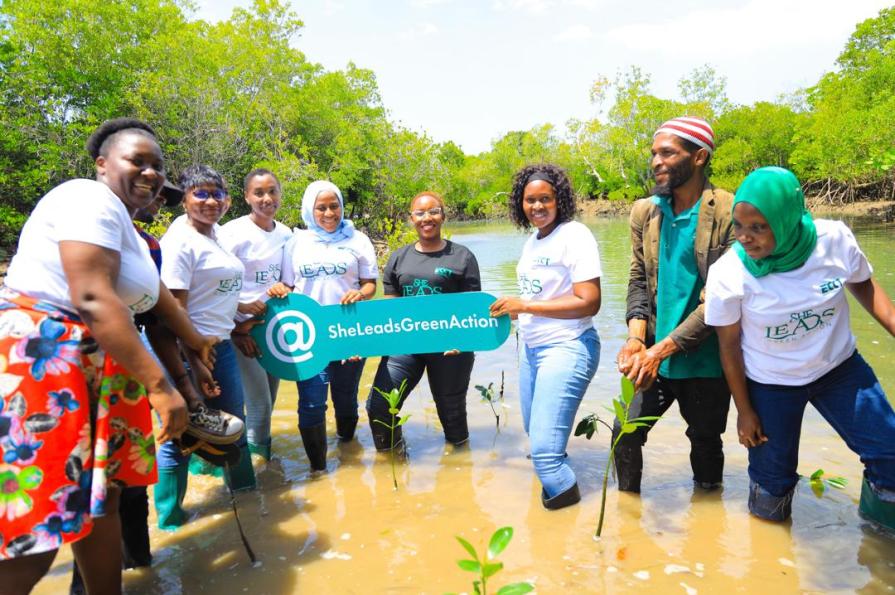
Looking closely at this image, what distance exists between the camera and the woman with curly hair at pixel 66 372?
1.73 meters

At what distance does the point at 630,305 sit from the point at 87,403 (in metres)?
2.77

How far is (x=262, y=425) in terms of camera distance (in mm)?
4180

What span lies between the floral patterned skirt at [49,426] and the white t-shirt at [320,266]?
2.06m

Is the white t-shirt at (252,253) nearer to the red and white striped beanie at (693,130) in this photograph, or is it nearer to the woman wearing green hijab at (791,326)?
the red and white striped beanie at (693,130)

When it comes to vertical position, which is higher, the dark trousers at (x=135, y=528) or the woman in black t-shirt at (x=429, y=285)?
the woman in black t-shirt at (x=429, y=285)

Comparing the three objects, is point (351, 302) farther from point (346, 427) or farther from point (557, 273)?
point (557, 273)

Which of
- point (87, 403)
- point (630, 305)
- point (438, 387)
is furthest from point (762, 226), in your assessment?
point (87, 403)

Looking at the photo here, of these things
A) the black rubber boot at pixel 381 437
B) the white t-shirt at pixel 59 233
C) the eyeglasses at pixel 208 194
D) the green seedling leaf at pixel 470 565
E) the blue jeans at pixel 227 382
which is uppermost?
the eyeglasses at pixel 208 194

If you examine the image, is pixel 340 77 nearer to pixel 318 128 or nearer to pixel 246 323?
pixel 318 128

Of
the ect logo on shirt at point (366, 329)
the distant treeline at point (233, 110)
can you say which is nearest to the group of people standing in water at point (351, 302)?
the ect logo on shirt at point (366, 329)

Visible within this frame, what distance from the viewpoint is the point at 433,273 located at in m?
4.04

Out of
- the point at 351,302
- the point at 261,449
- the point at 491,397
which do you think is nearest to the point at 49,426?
the point at 351,302

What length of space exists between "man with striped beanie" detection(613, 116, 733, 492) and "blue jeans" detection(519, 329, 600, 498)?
1.01 feet

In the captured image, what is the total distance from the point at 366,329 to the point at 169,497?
5.12 ft
